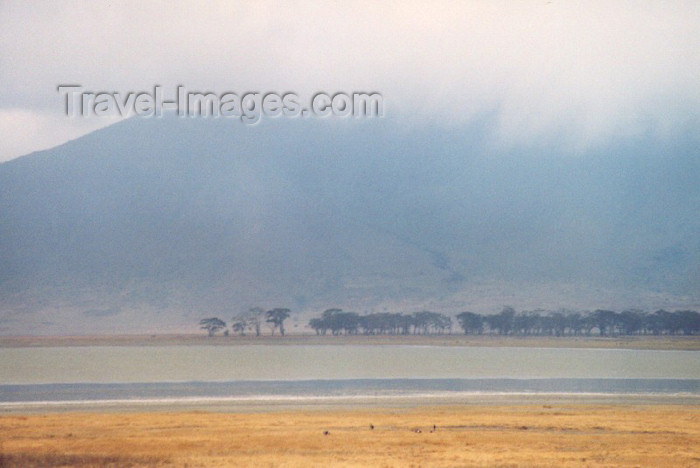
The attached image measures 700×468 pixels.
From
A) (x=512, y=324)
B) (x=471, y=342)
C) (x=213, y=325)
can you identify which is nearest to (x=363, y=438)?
(x=471, y=342)

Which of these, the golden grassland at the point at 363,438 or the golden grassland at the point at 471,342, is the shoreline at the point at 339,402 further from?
the golden grassland at the point at 471,342

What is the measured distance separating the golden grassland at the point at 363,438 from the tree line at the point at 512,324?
338 ft

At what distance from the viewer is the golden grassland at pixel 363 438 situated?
24.3 metres

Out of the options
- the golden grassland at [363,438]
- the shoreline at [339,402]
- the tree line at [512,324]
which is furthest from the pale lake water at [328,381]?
the tree line at [512,324]

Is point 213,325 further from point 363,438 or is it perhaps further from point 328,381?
point 363,438

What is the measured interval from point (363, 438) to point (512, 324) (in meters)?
113

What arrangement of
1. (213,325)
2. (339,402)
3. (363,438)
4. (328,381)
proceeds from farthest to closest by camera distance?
(213,325)
(328,381)
(339,402)
(363,438)

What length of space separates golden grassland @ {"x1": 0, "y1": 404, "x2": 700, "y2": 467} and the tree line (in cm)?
10291

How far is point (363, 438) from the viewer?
88.1 ft

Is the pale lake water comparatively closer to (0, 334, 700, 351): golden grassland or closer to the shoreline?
the shoreline

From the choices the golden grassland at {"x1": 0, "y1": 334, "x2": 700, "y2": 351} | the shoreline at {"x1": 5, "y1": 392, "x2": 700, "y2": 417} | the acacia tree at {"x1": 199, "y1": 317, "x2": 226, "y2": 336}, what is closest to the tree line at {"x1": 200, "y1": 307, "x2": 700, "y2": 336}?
the acacia tree at {"x1": 199, "y1": 317, "x2": 226, "y2": 336}

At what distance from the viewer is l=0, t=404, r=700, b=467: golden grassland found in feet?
79.9

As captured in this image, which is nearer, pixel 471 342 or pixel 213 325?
pixel 471 342

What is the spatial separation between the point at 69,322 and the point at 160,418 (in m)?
146
